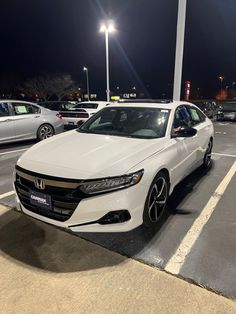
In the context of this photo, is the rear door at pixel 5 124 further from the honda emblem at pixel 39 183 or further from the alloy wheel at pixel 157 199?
the alloy wheel at pixel 157 199

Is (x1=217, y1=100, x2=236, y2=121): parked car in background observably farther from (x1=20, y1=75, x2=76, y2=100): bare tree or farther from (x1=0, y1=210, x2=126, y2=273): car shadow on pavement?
(x1=20, y1=75, x2=76, y2=100): bare tree

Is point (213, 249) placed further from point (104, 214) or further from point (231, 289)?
point (104, 214)

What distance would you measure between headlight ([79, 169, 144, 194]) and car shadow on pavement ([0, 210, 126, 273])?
72 cm

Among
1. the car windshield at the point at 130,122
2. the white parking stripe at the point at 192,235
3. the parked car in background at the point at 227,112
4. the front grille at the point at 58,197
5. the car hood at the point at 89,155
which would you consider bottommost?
the parked car in background at the point at 227,112

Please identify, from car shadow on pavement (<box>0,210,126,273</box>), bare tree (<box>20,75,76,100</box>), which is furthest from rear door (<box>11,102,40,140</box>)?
bare tree (<box>20,75,76,100</box>)

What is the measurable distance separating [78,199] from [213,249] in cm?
157

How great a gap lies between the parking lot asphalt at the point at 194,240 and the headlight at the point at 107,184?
74cm

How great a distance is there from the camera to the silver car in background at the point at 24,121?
25.7 ft

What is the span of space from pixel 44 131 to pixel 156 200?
6.39 metres

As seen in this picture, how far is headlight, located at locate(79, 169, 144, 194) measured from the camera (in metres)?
2.62

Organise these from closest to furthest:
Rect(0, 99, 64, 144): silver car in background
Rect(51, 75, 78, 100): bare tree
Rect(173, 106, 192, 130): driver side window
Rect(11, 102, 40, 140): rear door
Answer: Rect(173, 106, 192, 130): driver side window, Rect(0, 99, 64, 144): silver car in background, Rect(11, 102, 40, 140): rear door, Rect(51, 75, 78, 100): bare tree

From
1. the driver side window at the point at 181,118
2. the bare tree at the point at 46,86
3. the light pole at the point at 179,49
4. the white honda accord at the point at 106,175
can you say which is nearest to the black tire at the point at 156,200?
the white honda accord at the point at 106,175

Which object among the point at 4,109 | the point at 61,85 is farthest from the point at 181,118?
the point at 61,85

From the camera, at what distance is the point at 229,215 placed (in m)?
3.71
